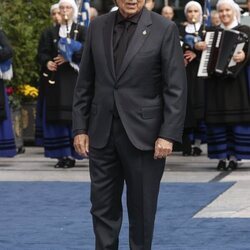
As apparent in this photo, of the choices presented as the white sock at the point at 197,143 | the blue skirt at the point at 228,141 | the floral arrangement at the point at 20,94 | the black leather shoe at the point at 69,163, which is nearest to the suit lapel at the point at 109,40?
the blue skirt at the point at 228,141

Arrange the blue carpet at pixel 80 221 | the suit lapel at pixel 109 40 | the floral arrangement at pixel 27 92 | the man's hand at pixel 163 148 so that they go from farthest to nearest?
1. the floral arrangement at pixel 27 92
2. the blue carpet at pixel 80 221
3. the suit lapel at pixel 109 40
4. the man's hand at pixel 163 148

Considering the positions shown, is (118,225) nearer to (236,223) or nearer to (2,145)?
(236,223)

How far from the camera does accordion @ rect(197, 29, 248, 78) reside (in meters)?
13.1

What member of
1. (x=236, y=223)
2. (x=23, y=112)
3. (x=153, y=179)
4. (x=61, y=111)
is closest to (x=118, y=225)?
(x=153, y=179)

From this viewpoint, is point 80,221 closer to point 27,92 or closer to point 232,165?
point 232,165

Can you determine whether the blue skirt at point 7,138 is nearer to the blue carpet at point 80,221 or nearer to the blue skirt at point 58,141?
the blue skirt at point 58,141

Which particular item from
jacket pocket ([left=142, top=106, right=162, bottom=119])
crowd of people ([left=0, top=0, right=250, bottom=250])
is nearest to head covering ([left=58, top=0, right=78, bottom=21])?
crowd of people ([left=0, top=0, right=250, bottom=250])

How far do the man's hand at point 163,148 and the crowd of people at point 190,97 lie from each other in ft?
21.4

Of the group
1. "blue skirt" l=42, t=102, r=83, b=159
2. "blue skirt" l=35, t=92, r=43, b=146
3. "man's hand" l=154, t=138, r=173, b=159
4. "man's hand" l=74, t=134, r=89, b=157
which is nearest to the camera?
"man's hand" l=154, t=138, r=173, b=159

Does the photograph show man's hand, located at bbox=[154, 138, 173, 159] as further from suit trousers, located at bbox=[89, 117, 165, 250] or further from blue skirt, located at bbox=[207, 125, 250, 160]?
blue skirt, located at bbox=[207, 125, 250, 160]

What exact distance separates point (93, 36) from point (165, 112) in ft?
2.04

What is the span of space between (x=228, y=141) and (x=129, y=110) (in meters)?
6.79

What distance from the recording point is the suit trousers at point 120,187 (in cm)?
679

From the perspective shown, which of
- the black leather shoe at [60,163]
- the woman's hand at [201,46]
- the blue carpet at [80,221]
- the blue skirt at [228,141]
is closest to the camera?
the blue carpet at [80,221]
